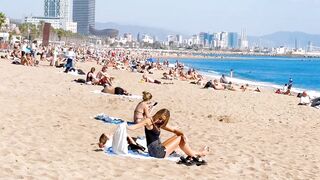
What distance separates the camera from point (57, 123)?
1088 centimetres

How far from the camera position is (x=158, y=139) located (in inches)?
330

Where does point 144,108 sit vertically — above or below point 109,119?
above

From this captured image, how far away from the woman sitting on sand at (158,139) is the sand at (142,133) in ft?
0.71

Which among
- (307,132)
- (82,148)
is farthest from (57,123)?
(307,132)

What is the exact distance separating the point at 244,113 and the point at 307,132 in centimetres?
298

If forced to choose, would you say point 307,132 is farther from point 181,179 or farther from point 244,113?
point 181,179

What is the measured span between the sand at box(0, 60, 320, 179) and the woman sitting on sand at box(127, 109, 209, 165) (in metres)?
0.22

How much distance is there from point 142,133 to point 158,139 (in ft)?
8.26

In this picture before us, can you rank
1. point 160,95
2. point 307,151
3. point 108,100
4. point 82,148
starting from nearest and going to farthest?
point 82,148 → point 307,151 → point 108,100 → point 160,95

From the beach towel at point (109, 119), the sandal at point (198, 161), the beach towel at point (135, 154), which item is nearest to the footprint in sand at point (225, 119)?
the beach towel at point (109, 119)

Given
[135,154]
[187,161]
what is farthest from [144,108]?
[187,161]

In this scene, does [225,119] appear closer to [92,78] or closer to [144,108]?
[144,108]

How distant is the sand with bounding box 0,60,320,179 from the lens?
7.39 metres

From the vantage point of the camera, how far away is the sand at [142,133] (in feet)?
24.2
